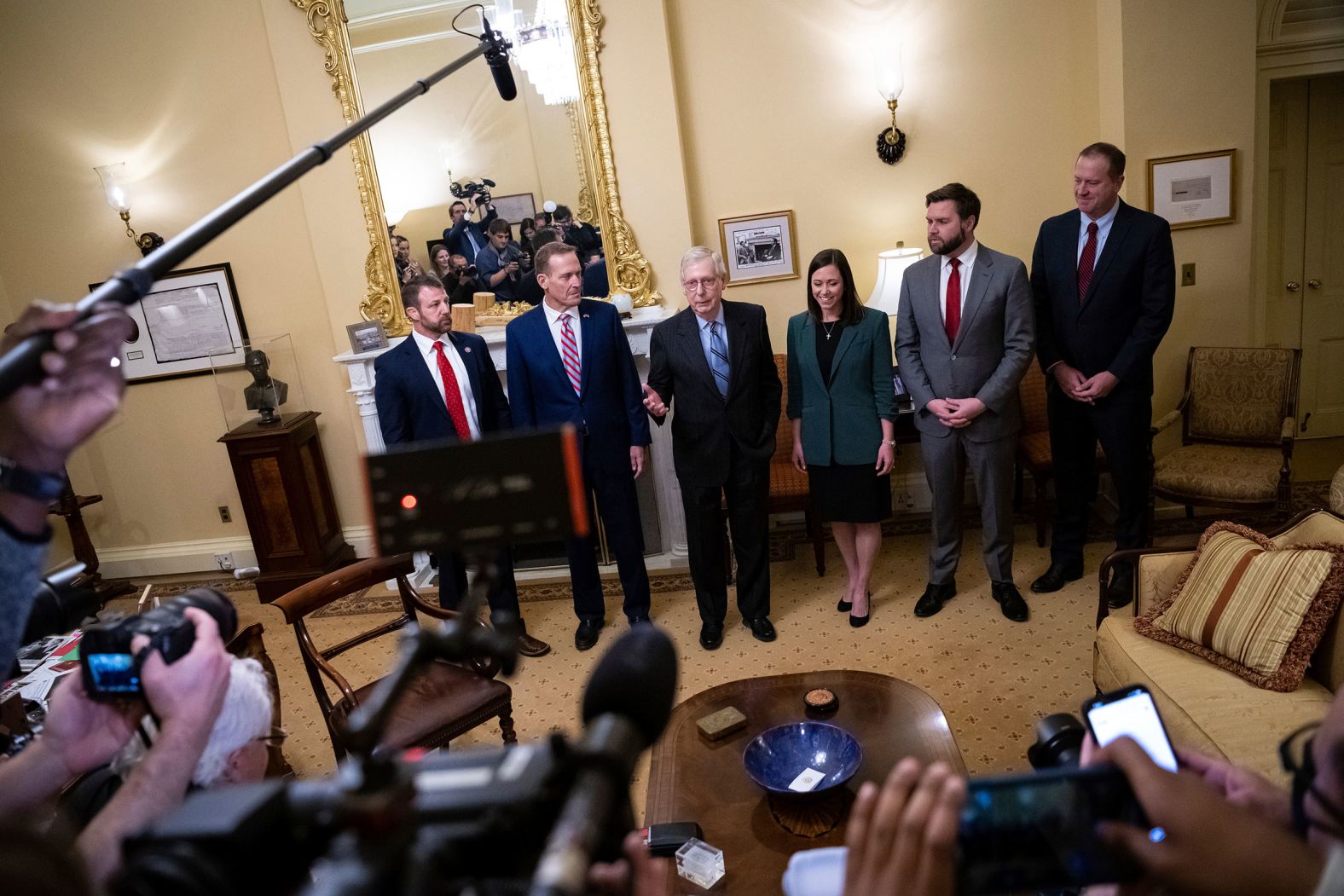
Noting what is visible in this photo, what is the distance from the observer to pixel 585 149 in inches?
172

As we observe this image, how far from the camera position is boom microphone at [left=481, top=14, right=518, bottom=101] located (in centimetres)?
195

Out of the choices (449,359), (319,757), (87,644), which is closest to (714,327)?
(449,359)

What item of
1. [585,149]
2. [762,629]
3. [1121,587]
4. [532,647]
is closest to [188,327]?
[585,149]

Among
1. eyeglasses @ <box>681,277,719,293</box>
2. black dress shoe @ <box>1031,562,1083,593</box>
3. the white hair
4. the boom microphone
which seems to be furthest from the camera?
black dress shoe @ <box>1031,562,1083,593</box>

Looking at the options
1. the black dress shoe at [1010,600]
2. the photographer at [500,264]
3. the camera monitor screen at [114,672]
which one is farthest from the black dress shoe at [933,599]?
the camera monitor screen at [114,672]

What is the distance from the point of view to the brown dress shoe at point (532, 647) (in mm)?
3893

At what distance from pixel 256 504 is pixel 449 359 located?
1784mm

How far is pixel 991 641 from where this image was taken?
354cm

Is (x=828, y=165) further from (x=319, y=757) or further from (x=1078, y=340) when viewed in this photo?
(x=319, y=757)

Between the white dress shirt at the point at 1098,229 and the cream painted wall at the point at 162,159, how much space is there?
352 centimetres

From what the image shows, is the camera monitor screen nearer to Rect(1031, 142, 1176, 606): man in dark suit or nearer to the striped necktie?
the striped necktie

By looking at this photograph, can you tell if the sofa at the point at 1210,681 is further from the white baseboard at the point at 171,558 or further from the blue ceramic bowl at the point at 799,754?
the white baseboard at the point at 171,558

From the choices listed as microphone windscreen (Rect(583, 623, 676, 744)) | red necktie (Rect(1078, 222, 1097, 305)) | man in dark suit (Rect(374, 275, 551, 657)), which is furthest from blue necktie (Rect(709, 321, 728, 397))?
microphone windscreen (Rect(583, 623, 676, 744))

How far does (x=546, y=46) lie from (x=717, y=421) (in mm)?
2134
